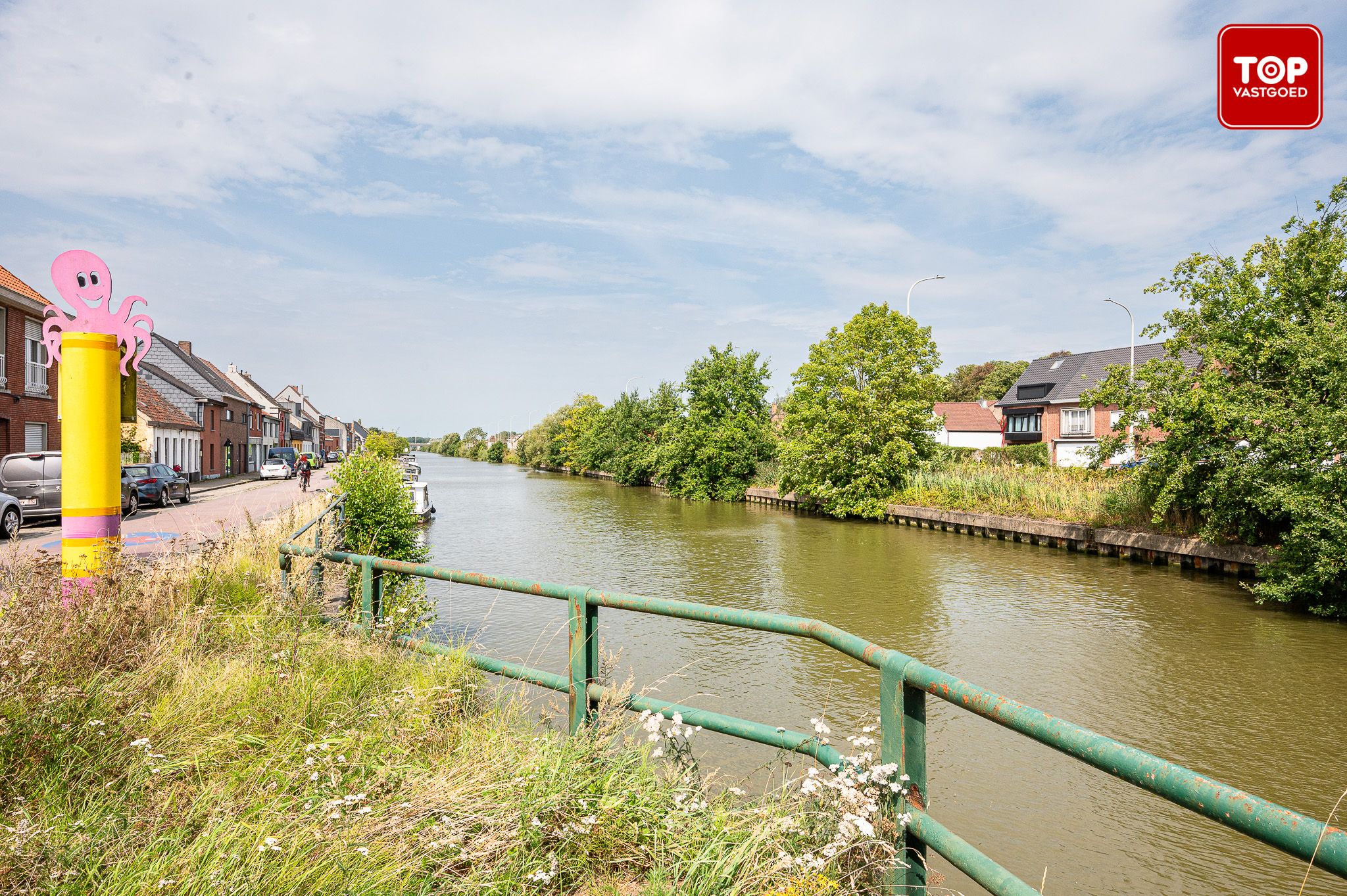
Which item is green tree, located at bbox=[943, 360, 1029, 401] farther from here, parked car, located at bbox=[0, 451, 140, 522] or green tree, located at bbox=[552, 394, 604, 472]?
parked car, located at bbox=[0, 451, 140, 522]

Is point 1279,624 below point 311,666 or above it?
below

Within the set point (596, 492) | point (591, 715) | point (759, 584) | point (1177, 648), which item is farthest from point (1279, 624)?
point (596, 492)

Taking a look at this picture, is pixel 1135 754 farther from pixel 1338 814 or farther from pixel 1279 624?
pixel 1279 624

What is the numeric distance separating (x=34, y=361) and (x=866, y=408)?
2913 centimetres

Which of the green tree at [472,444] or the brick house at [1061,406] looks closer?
the brick house at [1061,406]

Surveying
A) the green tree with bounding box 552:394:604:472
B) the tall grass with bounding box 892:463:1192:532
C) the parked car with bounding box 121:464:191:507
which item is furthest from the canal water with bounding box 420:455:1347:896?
the green tree with bounding box 552:394:604:472

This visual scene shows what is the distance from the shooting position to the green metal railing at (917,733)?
1494mm

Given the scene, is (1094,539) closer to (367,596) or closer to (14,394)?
(367,596)

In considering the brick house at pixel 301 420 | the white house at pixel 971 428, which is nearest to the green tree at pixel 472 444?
the brick house at pixel 301 420

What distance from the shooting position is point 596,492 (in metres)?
50.5

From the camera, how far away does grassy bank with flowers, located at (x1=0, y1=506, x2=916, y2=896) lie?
262 centimetres

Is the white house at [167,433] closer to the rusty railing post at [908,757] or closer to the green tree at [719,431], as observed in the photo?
the green tree at [719,431]

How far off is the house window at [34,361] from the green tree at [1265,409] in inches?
1194

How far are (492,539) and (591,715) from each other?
66.9 ft
